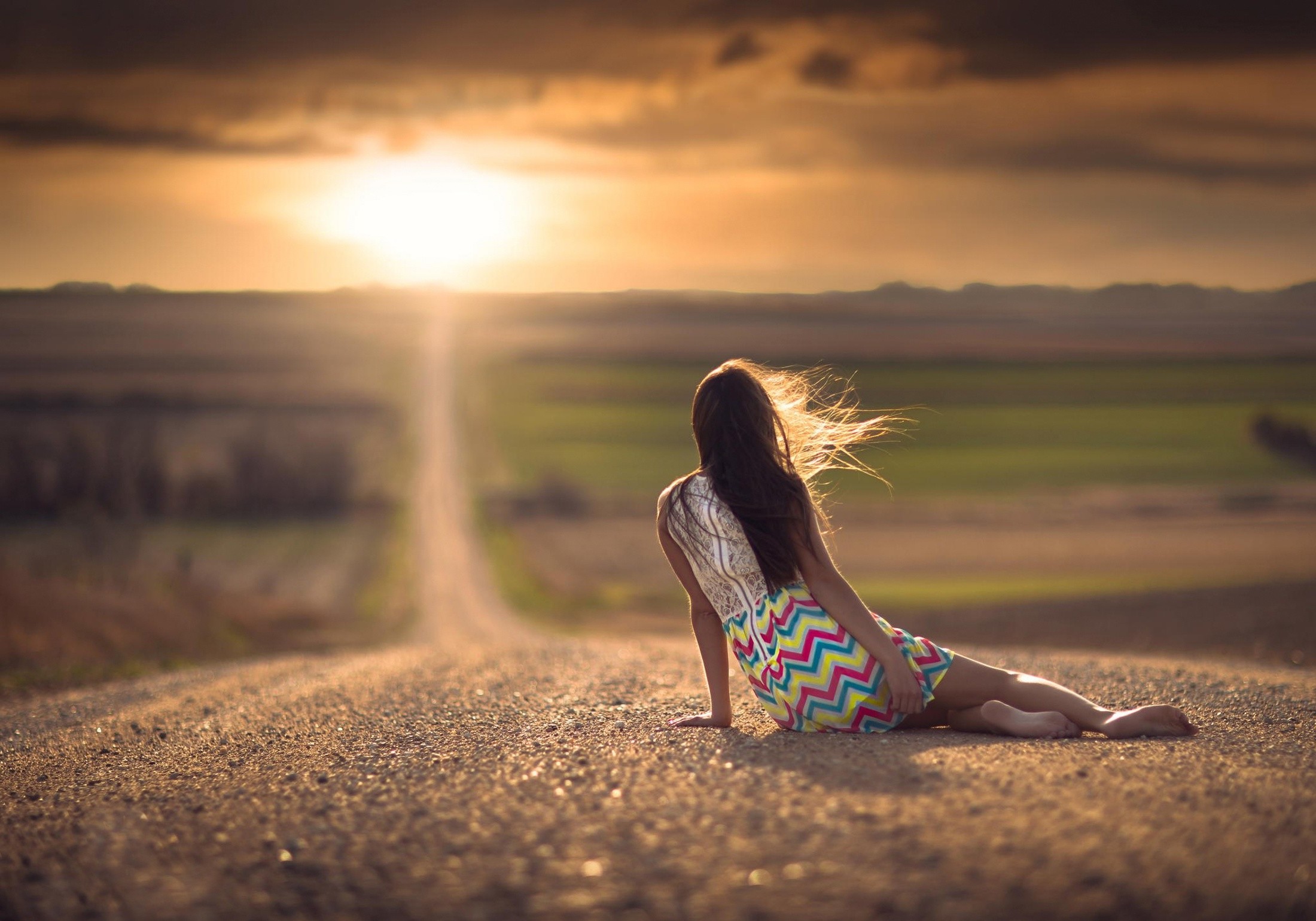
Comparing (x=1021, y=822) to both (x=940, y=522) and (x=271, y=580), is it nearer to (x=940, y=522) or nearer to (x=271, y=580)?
(x=271, y=580)

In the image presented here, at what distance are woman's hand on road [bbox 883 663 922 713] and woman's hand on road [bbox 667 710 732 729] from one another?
0.99 m

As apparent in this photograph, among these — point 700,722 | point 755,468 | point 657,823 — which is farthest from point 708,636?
point 657,823

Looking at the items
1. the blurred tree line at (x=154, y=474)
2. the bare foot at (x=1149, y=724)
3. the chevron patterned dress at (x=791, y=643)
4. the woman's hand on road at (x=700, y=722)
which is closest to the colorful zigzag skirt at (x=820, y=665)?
the chevron patterned dress at (x=791, y=643)

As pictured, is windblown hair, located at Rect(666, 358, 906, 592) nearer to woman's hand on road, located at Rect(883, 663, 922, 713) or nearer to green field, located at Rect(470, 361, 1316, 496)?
woman's hand on road, located at Rect(883, 663, 922, 713)

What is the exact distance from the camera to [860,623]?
17.2 ft

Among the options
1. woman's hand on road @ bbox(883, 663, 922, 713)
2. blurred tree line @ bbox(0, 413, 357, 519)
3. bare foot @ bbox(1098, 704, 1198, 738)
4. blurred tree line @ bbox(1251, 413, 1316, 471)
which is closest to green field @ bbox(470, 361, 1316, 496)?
blurred tree line @ bbox(1251, 413, 1316, 471)

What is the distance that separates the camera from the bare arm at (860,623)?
5.23m

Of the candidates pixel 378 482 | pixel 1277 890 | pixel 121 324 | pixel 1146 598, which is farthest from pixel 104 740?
pixel 121 324

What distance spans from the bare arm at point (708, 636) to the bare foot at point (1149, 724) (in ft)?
A: 6.48

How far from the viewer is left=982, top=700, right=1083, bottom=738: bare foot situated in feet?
17.4

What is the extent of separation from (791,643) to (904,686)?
603 mm

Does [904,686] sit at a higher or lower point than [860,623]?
lower

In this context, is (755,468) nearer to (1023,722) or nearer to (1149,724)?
(1023,722)

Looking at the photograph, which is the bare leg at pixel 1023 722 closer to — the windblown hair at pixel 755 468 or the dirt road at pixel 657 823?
the dirt road at pixel 657 823
